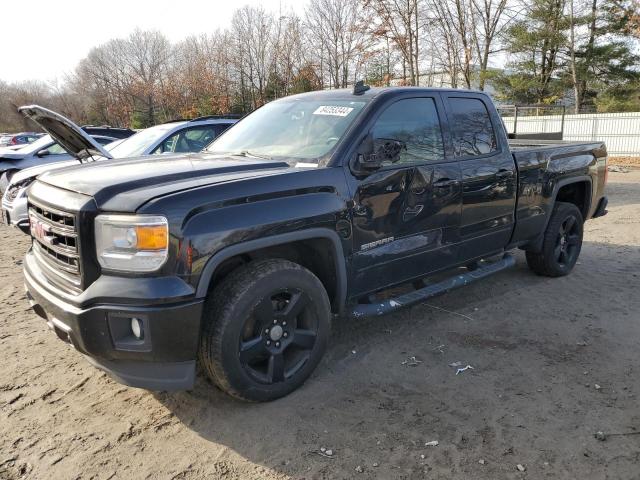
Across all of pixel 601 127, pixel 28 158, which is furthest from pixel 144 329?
pixel 601 127

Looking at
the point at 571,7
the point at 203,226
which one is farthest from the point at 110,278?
the point at 571,7

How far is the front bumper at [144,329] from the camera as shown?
2592mm

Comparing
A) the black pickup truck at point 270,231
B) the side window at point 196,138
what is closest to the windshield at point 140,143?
the side window at point 196,138

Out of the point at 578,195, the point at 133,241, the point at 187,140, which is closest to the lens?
the point at 133,241

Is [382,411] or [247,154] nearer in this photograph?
[382,411]

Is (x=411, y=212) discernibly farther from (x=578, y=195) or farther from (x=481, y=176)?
(x=578, y=195)

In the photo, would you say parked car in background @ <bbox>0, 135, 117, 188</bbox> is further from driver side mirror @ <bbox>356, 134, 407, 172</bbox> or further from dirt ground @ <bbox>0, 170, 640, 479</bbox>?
driver side mirror @ <bbox>356, 134, 407, 172</bbox>

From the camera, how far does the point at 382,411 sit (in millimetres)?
3133

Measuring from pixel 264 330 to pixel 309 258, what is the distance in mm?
625

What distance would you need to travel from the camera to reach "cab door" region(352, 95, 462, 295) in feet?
11.6

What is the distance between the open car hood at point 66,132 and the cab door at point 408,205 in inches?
114

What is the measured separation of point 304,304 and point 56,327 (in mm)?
1430

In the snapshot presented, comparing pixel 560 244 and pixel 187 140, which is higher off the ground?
pixel 187 140

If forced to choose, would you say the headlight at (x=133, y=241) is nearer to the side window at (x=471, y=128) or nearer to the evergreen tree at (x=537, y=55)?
the side window at (x=471, y=128)
